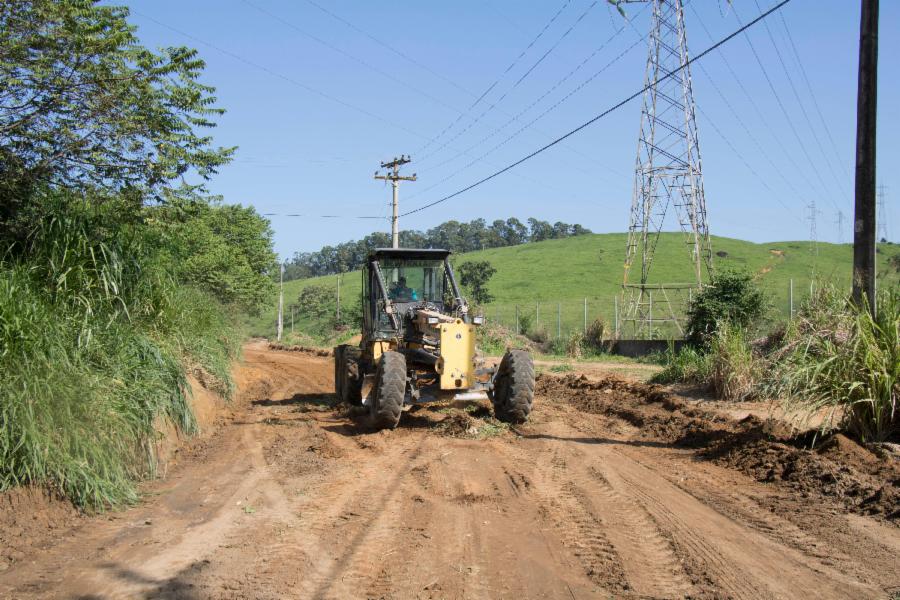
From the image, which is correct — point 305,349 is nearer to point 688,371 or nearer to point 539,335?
point 539,335

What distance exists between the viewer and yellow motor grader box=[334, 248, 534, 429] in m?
10.3

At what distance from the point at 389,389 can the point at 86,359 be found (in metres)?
3.94

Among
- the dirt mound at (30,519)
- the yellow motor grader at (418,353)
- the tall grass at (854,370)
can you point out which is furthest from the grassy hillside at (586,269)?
the dirt mound at (30,519)

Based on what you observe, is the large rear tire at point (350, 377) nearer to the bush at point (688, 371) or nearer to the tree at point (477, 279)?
the bush at point (688, 371)

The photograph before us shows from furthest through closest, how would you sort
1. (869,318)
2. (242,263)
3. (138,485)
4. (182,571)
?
(242,263) < (869,318) < (138,485) < (182,571)

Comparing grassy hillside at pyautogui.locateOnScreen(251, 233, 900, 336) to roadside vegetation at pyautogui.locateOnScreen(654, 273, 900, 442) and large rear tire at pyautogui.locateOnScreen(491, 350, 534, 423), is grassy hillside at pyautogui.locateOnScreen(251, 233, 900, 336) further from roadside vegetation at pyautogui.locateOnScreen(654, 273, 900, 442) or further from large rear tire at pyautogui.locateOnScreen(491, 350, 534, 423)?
roadside vegetation at pyautogui.locateOnScreen(654, 273, 900, 442)

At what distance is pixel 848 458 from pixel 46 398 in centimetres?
772

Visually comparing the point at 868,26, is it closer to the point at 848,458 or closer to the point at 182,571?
the point at 848,458

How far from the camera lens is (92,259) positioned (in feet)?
28.1

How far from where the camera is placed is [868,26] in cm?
884

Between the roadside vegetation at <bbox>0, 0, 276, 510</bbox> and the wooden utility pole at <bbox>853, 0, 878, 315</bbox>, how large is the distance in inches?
331

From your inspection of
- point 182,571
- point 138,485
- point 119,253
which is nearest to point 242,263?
point 119,253

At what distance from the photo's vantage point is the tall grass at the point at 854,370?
7855 millimetres

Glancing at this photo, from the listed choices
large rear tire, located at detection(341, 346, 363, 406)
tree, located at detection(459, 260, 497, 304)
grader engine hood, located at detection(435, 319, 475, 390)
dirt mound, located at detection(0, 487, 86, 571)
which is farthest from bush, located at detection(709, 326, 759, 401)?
tree, located at detection(459, 260, 497, 304)
